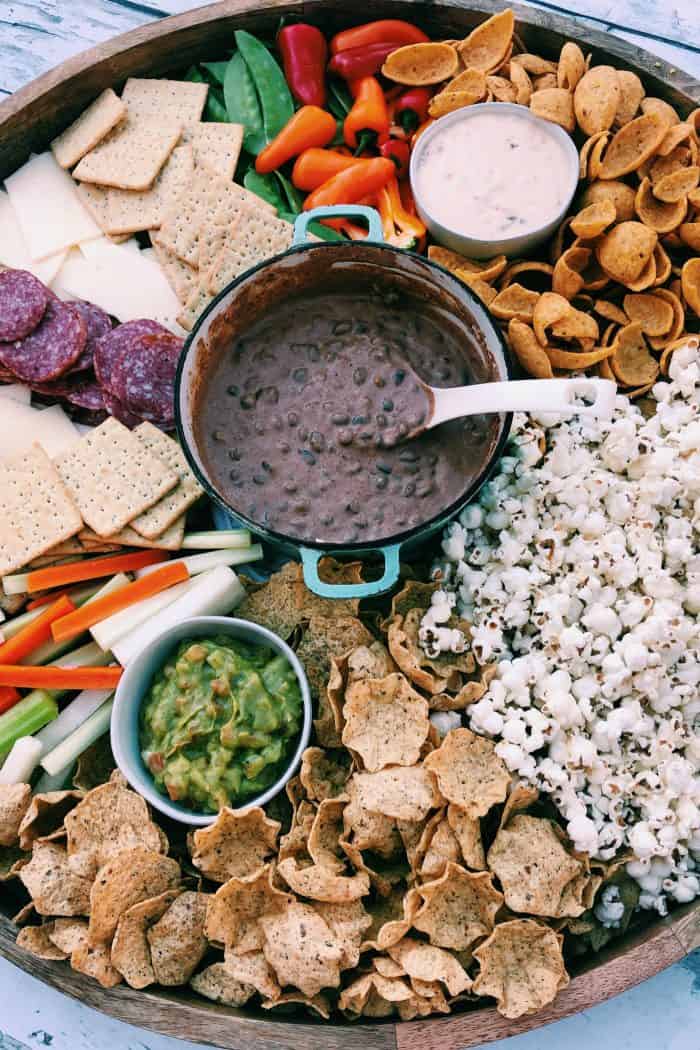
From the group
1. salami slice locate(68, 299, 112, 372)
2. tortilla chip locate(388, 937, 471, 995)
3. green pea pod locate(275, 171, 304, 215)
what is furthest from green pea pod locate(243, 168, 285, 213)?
tortilla chip locate(388, 937, 471, 995)

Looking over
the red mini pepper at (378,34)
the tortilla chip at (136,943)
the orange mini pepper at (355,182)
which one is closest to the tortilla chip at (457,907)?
the tortilla chip at (136,943)

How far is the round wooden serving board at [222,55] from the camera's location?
5.87 ft

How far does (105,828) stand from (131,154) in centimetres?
144

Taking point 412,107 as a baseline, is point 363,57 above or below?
above

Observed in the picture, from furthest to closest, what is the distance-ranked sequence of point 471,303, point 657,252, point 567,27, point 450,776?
1. point 567,27
2. point 657,252
3. point 471,303
4. point 450,776

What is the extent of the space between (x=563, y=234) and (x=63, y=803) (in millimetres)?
1546

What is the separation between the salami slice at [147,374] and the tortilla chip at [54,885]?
0.90 metres

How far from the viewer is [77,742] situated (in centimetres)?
199

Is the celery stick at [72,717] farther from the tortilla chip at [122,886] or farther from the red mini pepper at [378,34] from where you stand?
the red mini pepper at [378,34]

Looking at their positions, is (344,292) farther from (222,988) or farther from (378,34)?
(222,988)

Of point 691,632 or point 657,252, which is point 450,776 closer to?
point 691,632

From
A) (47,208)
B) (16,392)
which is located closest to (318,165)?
(47,208)

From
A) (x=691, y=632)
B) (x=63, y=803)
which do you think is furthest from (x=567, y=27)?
(x=63, y=803)

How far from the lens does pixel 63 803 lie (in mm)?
1909
